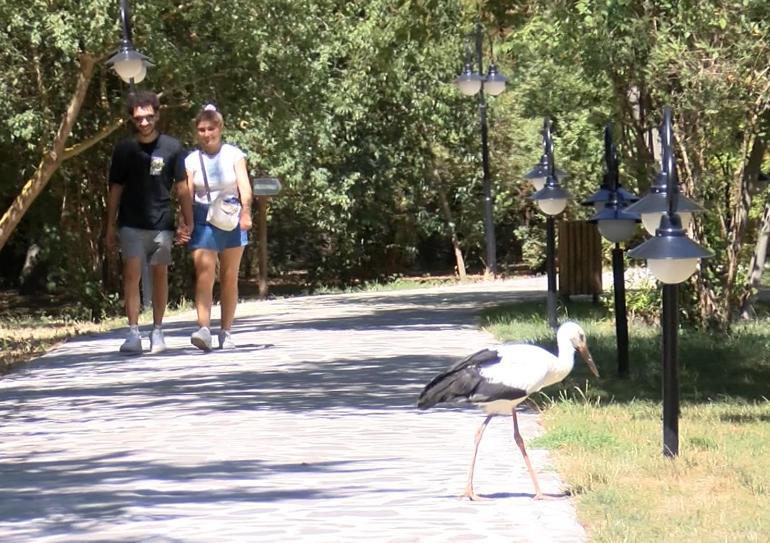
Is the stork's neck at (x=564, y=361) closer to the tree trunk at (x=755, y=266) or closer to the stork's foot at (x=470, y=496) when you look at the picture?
the stork's foot at (x=470, y=496)

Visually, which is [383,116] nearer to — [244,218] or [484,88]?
[484,88]

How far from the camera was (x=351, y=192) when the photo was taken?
1455 inches

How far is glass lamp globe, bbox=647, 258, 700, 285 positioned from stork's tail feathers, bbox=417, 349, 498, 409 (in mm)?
1222

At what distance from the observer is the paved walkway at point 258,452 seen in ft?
23.9

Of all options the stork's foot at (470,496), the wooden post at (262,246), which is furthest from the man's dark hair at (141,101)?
the wooden post at (262,246)

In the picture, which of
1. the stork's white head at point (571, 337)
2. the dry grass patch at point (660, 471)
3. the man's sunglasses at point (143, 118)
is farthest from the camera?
the man's sunglasses at point (143, 118)

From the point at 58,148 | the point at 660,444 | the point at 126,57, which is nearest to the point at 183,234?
the point at 126,57

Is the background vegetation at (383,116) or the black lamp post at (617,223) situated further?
the background vegetation at (383,116)

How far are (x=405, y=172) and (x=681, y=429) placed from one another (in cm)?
2866

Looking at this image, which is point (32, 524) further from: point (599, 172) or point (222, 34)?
point (599, 172)

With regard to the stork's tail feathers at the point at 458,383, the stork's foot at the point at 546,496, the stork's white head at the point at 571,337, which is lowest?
the stork's foot at the point at 546,496

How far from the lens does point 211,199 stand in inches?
578

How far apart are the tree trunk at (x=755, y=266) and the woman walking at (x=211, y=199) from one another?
710 cm

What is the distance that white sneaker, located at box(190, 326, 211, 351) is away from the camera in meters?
14.9
